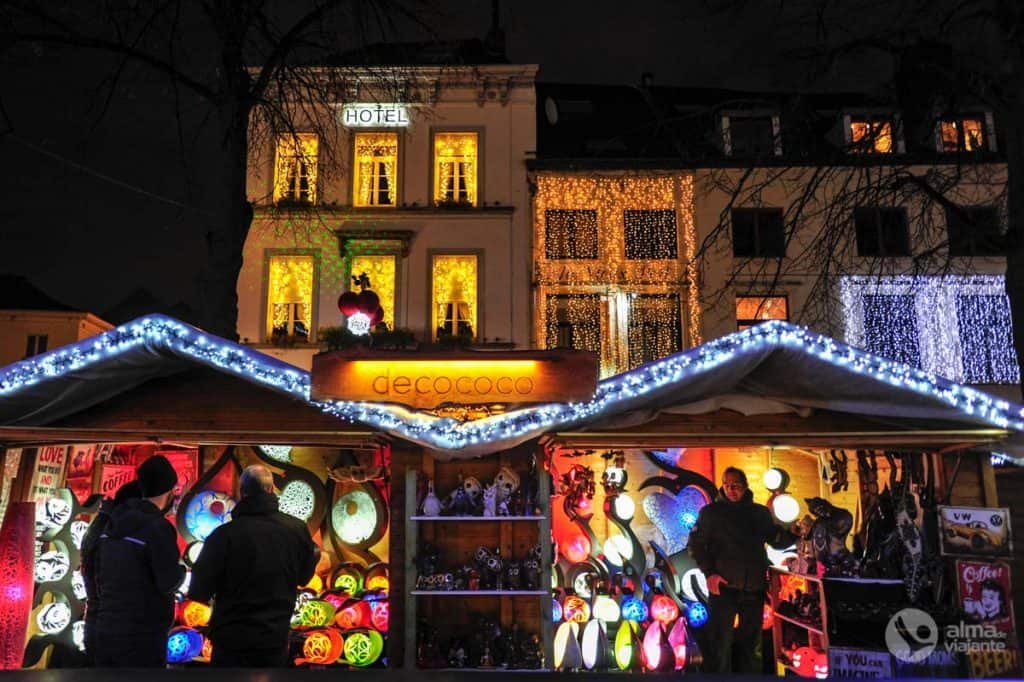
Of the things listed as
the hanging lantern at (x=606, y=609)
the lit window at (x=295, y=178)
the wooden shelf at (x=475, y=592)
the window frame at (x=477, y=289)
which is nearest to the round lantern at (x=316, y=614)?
the wooden shelf at (x=475, y=592)

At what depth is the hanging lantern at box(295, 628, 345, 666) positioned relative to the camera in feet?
21.4

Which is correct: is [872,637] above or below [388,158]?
below

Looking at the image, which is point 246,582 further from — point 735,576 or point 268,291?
point 268,291

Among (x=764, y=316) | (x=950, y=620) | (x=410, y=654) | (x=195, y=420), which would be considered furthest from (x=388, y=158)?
(x=950, y=620)

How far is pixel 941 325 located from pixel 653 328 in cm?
652

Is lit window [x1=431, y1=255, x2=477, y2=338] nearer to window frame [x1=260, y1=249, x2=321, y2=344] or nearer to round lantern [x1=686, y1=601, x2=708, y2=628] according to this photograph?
window frame [x1=260, y1=249, x2=321, y2=344]

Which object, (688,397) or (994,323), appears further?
(994,323)

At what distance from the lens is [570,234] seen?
1788 cm

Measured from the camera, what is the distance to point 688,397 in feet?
20.2

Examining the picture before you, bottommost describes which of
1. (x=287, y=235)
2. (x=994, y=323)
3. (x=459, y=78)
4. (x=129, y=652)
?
(x=129, y=652)

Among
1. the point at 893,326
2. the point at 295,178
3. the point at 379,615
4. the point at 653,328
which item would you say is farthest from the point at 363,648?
the point at 893,326

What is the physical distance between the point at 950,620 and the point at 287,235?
15.6 metres

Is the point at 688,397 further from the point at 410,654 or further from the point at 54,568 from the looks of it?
the point at 54,568

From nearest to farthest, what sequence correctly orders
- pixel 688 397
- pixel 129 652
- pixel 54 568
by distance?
1. pixel 129 652
2. pixel 688 397
3. pixel 54 568
